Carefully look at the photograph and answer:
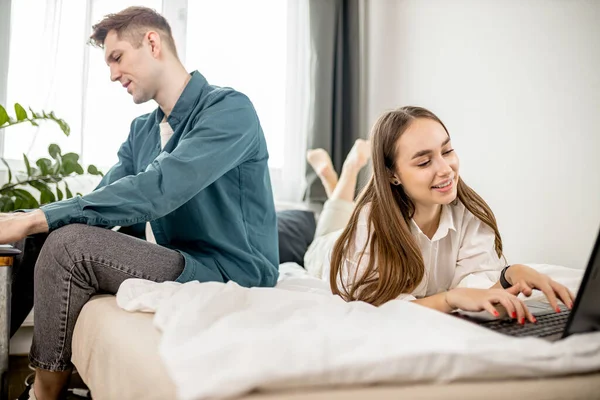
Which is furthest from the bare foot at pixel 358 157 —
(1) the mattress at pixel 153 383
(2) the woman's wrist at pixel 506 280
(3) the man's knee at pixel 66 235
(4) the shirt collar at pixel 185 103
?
(1) the mattress at pixel 153 383

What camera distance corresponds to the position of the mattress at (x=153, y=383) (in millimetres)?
692

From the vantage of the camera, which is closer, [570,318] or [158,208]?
[570,318]

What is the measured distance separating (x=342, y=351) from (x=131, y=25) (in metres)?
1.31

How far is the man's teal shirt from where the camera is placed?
1369 millimetres

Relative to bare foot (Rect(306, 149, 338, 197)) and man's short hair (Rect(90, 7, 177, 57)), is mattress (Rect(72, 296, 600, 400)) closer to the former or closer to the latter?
man's short hair (Rect(90, 7, 177, 57))

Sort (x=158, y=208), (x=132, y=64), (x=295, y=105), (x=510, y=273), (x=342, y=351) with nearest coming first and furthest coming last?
(x=342, y=351)
(x=510, y=273)
(x=158, y=208)
(x=132, y=64)
(x=295, y=105)

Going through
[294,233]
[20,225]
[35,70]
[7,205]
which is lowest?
[294,233]

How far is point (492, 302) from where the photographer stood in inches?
40.8

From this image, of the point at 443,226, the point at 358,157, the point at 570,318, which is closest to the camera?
the point at 570,318

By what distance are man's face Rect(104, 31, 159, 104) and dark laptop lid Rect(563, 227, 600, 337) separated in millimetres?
1295

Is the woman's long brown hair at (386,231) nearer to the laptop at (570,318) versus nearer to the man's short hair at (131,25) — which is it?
the laptop at (570,318)

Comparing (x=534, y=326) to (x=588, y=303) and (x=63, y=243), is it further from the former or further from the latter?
(x=63, y=243)

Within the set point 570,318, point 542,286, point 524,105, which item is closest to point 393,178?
point 542,286

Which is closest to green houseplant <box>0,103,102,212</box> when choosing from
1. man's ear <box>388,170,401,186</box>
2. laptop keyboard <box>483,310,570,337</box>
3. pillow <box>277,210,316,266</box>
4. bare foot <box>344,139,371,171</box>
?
pillow <box>277,210,316,266</box>
